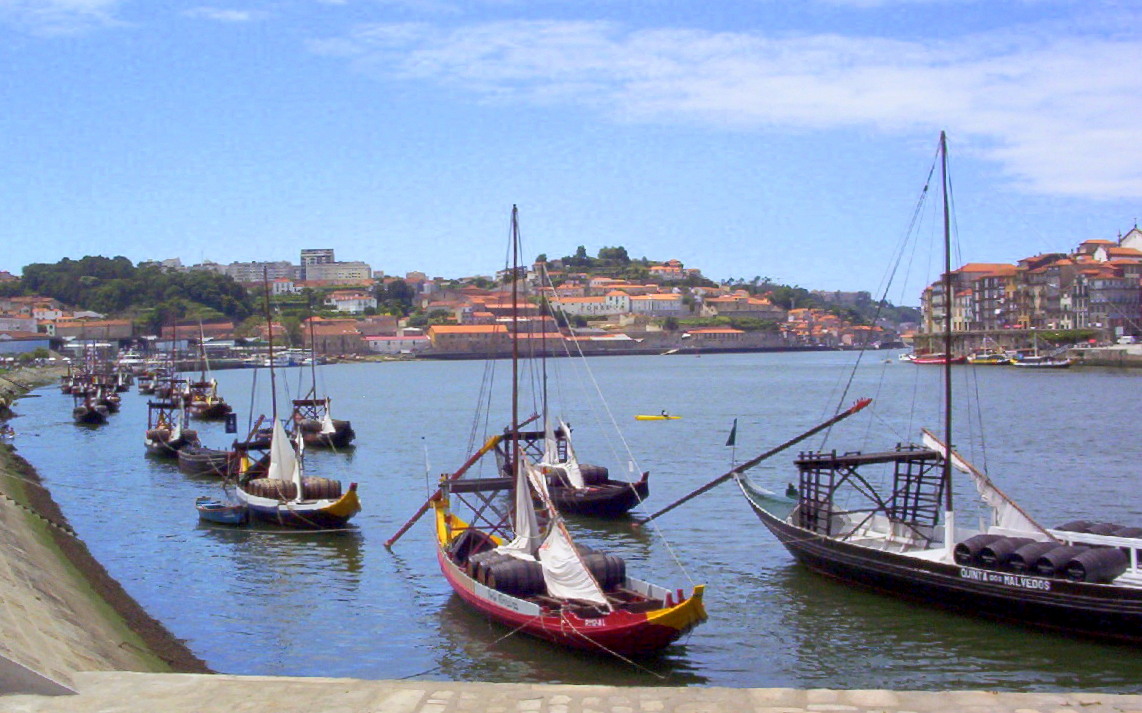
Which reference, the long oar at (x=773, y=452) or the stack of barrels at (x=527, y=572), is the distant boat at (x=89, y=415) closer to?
the long oar at (x=773, y=452)

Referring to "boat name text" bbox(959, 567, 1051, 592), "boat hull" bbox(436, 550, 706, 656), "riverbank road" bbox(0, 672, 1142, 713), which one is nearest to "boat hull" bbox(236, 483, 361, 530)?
"boat hull" bbox(436, 550, 706, 656)

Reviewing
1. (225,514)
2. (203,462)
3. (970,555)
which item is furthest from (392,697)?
(203,462)

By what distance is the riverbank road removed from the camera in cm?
1037

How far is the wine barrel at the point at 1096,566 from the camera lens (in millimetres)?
17328

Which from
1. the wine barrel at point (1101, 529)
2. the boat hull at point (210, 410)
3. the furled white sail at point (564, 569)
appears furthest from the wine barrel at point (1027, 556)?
the boat hull at point (210, 410)

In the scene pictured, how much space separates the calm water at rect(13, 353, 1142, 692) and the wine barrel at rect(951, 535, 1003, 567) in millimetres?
992

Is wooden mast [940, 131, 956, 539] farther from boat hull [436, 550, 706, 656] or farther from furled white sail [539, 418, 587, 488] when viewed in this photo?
furled white sail [539, 418, 587, 488]

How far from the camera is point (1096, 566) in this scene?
17.4 metres

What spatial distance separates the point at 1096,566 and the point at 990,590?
1679 millimetres

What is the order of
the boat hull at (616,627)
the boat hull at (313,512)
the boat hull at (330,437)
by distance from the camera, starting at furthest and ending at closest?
the boat hull at (330,437), the boat hull at (313,512), the boat hull at (616,627)

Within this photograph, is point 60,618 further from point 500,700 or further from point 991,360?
point 991,360

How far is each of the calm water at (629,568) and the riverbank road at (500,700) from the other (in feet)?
16.8

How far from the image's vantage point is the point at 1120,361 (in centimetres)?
10925

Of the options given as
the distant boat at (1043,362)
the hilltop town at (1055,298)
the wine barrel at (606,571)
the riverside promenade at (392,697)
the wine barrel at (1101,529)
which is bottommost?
the distant boat at (1043,362)
